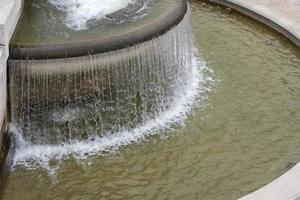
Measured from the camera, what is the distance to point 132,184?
6605 mm

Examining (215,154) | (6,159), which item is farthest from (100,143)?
(215,154)

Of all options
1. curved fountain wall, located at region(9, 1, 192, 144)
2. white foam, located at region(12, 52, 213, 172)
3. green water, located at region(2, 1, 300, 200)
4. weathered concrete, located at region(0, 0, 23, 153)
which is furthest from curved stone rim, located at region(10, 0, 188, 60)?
green water, located at region(2, 1, 300, 200)

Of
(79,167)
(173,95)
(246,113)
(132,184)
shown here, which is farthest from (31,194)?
(246,113)

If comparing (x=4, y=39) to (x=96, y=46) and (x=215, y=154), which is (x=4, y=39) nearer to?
(x=96, y=46)

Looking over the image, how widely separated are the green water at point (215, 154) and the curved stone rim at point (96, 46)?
1334 millimetres

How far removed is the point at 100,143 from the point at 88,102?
571 mm

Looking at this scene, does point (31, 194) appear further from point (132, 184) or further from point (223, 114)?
point (223, 114)

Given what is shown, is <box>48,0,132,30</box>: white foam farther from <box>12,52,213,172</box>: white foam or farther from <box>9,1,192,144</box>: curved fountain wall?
<box>12,52,213,172</box>: white foam

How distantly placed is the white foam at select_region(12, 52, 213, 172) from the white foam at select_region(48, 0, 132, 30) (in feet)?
5.53

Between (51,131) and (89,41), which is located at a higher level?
(89,41)

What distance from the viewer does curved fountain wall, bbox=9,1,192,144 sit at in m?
6.97

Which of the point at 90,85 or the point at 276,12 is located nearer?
the point at 90,85

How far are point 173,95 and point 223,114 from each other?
827 millimetres

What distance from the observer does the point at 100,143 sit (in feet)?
24.1
